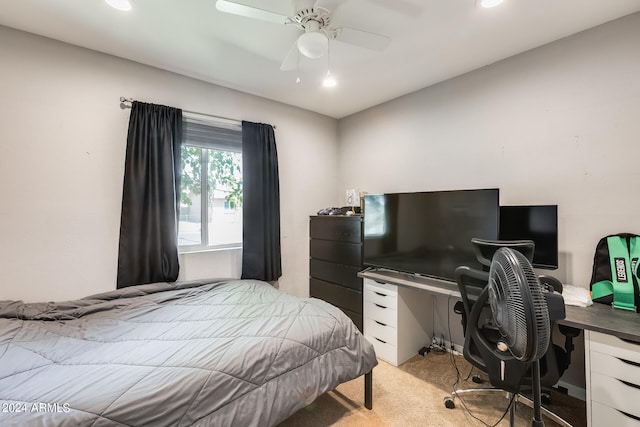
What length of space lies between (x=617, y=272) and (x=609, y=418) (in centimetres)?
86

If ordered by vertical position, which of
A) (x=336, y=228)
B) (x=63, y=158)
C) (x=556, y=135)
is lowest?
(x=336, y=228)

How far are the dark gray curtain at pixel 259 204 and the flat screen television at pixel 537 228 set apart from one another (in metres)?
2.25

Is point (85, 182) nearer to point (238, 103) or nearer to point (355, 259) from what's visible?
point (238, 103)

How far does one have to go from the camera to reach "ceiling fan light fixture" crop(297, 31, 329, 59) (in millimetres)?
1524

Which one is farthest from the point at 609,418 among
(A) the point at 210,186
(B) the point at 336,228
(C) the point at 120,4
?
(C) the point at 120,4

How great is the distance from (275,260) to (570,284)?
8.73ft

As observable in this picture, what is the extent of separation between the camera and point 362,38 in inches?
66.7

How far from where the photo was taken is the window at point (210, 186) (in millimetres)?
2723

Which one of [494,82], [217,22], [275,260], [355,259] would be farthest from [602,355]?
[217,22]

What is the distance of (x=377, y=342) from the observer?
2.59 m

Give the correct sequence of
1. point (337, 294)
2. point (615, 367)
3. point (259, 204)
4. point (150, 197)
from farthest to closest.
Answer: point (337, 294), point (259, 204), point (150, 197), point (615, 367)

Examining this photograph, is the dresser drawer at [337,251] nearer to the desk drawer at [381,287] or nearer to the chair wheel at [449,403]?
the desk drawer at [381,287]

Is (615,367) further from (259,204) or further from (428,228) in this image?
(259,204)

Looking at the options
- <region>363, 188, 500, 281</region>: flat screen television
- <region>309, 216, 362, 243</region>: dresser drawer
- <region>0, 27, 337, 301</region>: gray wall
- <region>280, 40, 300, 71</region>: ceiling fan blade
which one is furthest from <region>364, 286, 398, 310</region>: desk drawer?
<region>280, 40, 300, 71</region>: ceiling fan blade
